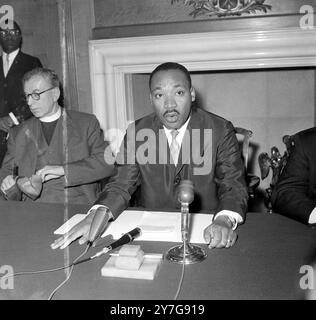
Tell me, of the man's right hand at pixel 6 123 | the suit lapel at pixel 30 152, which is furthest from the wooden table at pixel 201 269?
the man's right hand at pixel 6 123

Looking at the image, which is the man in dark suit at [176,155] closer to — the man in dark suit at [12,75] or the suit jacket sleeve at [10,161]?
the suit jacket sleeve at [10,161]

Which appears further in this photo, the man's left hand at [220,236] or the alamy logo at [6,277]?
the man's left hand at [220,236]

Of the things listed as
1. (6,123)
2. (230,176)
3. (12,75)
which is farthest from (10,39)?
(230,176)

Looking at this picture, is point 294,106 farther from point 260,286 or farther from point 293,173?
point 260,286

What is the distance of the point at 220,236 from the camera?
1.58m

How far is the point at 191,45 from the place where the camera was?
154 inches

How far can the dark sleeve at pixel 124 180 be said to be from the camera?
6.65ft

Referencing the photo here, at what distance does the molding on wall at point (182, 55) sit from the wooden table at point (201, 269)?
2328 mm

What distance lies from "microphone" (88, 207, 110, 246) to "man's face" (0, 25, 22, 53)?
9.72ft

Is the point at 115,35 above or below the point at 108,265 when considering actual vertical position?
above

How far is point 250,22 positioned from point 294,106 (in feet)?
3.97

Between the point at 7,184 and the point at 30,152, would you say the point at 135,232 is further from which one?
the point at 30,152

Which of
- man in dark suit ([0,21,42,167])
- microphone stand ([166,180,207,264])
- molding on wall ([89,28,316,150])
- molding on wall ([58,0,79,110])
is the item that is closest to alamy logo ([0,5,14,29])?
man in dark suit ([0,21,42,167])
